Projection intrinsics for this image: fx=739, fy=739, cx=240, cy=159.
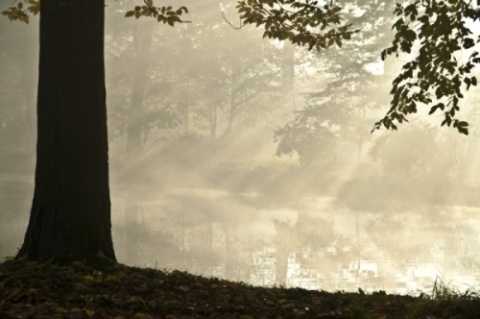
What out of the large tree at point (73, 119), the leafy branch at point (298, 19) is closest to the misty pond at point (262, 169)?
the leafy branch at point (298, 19)

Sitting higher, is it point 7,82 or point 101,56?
point 7,82

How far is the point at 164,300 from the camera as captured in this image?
766cm

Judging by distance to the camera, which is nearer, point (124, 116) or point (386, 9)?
point (386, 9)

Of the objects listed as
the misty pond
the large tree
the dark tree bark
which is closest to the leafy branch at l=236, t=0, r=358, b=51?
the large tree

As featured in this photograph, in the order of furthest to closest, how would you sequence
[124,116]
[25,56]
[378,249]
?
[25,56]
[124,116]
[378,249]

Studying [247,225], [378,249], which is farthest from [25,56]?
[378,249]

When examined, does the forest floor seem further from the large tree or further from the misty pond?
the misty pond

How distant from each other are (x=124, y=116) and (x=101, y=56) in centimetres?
3388

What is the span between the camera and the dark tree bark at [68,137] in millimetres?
8922

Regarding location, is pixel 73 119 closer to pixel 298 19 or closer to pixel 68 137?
pixel 68 137

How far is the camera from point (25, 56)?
151 ft

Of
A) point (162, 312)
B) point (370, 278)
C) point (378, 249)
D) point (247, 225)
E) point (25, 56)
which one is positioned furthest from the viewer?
point (25, 56)

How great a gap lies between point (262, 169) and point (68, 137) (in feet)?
94.2

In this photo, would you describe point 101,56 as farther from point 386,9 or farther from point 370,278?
point 386,9
